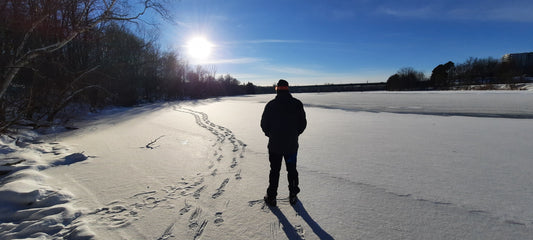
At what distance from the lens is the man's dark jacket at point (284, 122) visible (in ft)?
8.90

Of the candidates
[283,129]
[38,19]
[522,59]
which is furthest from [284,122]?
[522,59]

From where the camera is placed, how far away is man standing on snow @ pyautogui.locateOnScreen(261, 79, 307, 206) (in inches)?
107

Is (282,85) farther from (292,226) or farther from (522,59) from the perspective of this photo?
(522,59)

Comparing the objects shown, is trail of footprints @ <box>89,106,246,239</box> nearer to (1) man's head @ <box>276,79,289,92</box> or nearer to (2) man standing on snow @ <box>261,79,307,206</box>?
(2) man standing on snow @ <box>261,79,307,206</box>

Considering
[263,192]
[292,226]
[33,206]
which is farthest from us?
[263,192]

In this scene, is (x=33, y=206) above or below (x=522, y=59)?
below

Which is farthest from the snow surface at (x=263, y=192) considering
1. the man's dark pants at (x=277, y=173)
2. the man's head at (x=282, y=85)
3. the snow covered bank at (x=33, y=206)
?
the man's head at (x=282, y=85)

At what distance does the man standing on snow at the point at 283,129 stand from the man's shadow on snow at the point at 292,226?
10 cm

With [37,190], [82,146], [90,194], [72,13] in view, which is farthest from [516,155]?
[72,13]

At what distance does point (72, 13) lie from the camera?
6176mm

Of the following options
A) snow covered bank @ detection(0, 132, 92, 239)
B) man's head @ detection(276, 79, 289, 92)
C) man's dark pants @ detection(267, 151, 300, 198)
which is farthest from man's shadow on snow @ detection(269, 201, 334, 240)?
snow covered bank @ detection(0, 132, 92, 239)

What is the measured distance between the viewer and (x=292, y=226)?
236cm

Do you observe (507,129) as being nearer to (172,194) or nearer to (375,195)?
(375,195)

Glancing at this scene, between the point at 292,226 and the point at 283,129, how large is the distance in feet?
3.61
